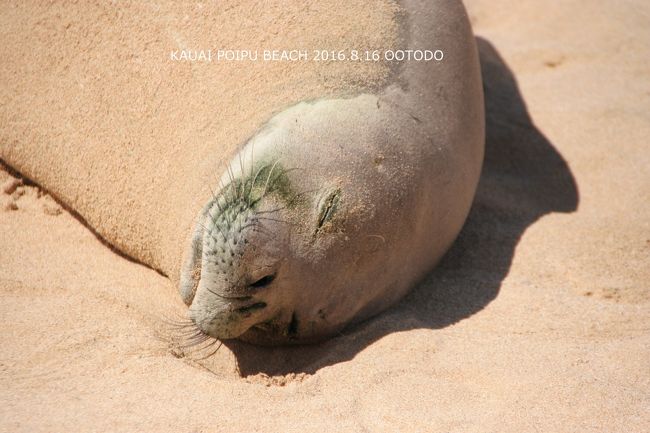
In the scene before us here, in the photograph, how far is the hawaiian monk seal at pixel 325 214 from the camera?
2490 millimetres

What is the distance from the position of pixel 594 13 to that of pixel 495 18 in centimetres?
64

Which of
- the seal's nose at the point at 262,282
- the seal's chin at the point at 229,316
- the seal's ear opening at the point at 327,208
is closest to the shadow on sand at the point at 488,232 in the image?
the seal's chin at the point at 229,316

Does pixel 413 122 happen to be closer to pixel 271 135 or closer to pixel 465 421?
pixel 271 135

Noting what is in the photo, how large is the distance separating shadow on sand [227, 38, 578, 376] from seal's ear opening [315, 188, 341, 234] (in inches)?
18.4

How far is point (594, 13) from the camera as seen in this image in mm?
5141

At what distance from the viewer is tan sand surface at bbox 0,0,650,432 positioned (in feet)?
7.48

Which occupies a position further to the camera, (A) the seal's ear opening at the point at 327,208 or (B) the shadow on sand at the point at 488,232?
(B) the shadow on sand at the point at 488,232

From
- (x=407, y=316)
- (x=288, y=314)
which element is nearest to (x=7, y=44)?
(x=288, y=314)

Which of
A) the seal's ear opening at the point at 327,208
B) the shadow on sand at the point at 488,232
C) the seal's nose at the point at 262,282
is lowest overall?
the shadow on sand at the point at 488,232

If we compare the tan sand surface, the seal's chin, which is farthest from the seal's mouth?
the tan sand surface

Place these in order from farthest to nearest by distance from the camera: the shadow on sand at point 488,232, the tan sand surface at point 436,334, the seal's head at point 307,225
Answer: the shadow on sand at point 488,232
the seal's head at point 307,225
the tan sand surface at point 436,334

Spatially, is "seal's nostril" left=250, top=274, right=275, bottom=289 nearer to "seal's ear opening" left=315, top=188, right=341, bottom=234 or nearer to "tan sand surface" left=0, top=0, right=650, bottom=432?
"seal's ear opening" left=315, top=188, right=341, bottom=234

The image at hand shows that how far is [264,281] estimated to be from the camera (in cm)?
251

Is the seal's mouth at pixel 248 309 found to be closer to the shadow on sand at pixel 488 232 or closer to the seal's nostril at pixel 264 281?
the seal's nostril at pixel 264 281
